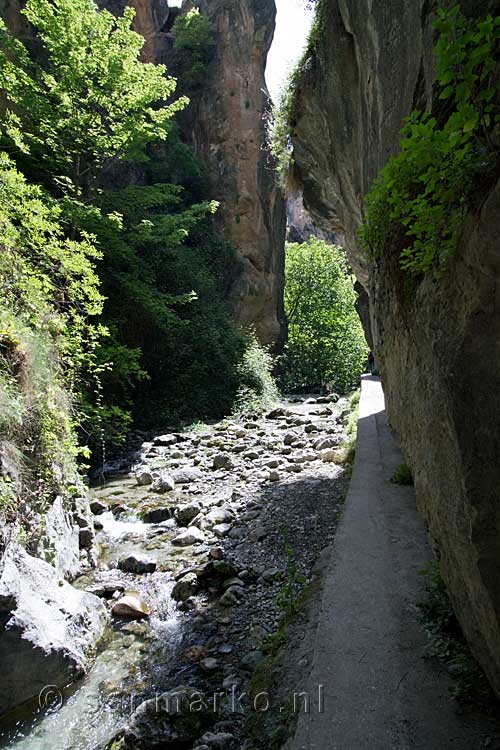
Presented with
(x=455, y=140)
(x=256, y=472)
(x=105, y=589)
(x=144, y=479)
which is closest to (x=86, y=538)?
(x=105, y=589)

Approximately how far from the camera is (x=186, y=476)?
849 cm

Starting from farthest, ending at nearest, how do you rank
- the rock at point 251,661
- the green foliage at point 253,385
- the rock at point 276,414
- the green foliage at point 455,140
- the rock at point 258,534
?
the green foliage at point 253,385, the rock at point 276,414, the rock at point 258,534, the rock at point 251,661, the green foliage at point 455,140

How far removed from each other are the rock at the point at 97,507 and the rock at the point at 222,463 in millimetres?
2571

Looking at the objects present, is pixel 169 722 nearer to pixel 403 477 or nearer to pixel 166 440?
pixel 403 477

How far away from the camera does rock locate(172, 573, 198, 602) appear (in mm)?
4465

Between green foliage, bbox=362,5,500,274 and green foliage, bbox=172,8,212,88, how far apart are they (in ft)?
81.2

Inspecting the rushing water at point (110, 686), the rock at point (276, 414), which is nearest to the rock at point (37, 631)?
the rushing water at point (110, 686)

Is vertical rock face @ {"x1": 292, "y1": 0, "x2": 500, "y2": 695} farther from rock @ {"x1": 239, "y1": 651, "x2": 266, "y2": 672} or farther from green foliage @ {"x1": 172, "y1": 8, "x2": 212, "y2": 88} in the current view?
green foliage @ {"x1": 172, "y1": 8, "x2": 212, "y2": 88}

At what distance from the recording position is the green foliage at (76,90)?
35.8 feet

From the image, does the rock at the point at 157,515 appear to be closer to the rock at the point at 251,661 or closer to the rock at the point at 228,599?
the rock at the point at 228,599

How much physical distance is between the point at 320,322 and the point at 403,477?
22.4 metres

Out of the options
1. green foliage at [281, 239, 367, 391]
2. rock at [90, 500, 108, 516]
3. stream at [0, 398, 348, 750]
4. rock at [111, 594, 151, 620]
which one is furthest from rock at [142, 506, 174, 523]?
green foliage at [281, 239, 367, 391]

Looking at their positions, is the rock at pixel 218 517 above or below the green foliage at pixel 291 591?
above

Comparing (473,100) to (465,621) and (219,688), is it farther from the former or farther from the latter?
(219,688)
